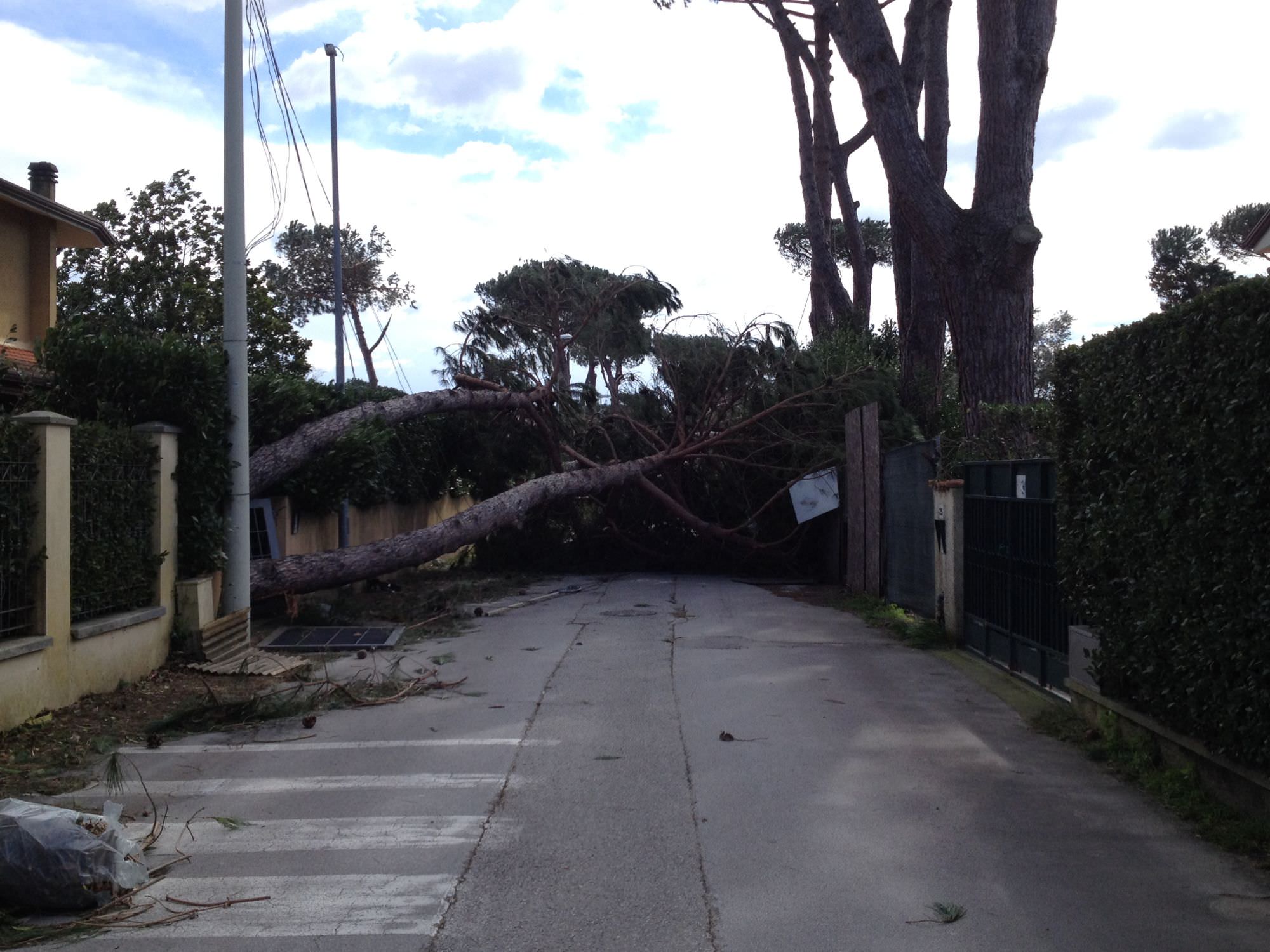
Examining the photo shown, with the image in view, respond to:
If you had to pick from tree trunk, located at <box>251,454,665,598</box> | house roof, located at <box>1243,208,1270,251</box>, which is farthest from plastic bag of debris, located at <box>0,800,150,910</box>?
house roof, located at <box>1243,208,1270,251</box>

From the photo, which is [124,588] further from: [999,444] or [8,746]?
[999,444]

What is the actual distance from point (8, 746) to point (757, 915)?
5.54 meters

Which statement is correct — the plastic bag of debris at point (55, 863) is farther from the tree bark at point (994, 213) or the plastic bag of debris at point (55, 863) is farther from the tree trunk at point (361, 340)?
the tree trunk at point (361, 340)

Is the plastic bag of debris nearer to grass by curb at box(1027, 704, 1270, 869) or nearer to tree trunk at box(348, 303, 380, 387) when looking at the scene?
grass by curb at box(1027, 704, 1270, 869)

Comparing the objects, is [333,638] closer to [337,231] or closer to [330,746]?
[330,746]

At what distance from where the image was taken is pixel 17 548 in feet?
26.7

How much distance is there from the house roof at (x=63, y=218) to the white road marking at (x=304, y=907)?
16553mm

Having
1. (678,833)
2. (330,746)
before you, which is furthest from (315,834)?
(330,746)

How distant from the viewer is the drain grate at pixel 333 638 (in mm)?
12336

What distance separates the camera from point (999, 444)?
41.3 ft

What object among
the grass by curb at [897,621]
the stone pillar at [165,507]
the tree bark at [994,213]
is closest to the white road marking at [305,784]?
the stone pillar at [165,507]

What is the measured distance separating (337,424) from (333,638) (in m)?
2.90

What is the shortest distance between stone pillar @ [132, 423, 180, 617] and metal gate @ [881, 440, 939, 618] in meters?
8.16

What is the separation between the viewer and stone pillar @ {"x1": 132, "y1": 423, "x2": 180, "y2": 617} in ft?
34.3
